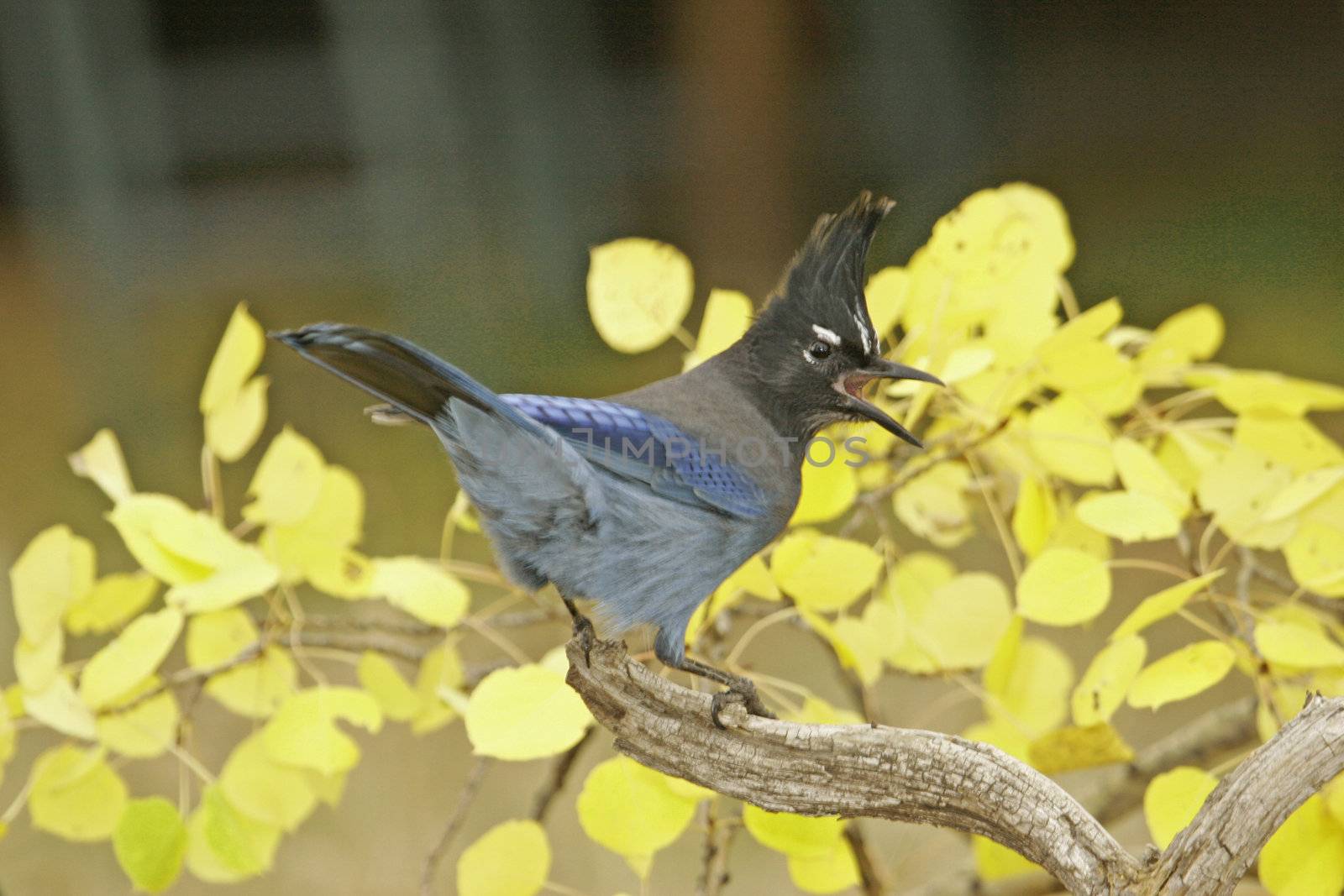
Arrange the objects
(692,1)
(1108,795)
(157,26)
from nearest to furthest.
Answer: (1108,795) < (692,1) < (157,26)

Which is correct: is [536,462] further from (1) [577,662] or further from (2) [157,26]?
(2) [157,26]

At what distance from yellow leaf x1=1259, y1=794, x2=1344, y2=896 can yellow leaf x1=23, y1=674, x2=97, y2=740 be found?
0.68 meters

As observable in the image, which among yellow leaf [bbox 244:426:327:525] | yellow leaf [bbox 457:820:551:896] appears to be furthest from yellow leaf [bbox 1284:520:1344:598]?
yellow leaf [bbox 244:426:327:525]

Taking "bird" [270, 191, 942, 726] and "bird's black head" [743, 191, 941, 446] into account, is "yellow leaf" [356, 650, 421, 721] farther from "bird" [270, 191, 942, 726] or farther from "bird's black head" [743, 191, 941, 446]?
"bird's black head" [743, 191, 941, 446]

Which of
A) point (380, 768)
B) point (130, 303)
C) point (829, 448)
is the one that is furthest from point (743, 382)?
point (130, 303)

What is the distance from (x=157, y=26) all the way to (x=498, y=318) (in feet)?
3.47

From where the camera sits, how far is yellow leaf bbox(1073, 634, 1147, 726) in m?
0.76

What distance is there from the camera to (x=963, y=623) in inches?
35.0

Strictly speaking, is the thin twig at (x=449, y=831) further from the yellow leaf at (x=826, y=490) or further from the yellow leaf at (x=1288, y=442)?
the yellow leaf at (x=1288, y=442)

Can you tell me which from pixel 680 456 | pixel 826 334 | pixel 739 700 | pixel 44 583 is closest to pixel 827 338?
pixel 826 334

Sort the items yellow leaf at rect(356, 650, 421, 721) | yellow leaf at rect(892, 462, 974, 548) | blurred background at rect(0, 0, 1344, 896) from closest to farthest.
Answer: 1. yellow leaf at rect(356, 650, 421, 721)
2. yellow leaf at rect(892, 462, 974, 548)
3. blurred background at rect(0, 0, 1344, 896)

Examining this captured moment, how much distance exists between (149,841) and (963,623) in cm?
53

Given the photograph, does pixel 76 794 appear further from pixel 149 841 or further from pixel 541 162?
pixel 541 162

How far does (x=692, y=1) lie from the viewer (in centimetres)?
290
